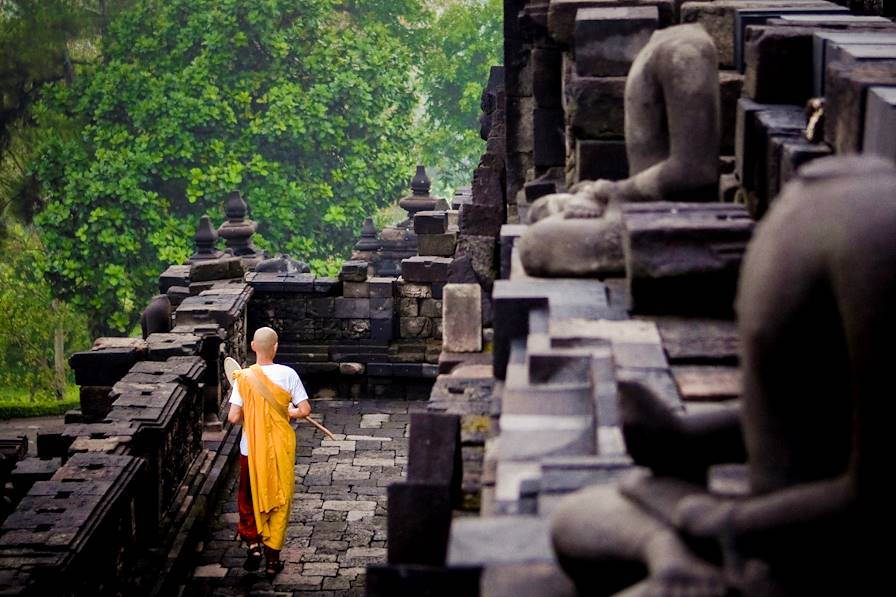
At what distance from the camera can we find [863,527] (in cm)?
256

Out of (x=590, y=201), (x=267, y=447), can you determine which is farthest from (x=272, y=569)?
(x=590, y=201)

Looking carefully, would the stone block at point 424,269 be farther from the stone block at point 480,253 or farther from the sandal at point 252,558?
the sandal at point 252,558

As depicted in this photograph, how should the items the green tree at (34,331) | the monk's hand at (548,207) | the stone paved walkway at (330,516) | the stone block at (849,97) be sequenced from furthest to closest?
the green tree at (34,331) → the stone paved walkway at (330,516) → the monk's hand at (548,207) → the stone block at (849,97)

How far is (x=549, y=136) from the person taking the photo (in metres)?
9.67

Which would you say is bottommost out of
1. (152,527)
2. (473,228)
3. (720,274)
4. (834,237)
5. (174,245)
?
(174,245)

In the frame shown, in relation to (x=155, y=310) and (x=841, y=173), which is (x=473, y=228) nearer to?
(x=155, y=310)

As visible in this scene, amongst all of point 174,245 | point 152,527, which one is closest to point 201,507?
point 152,527

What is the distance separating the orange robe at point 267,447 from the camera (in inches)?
374

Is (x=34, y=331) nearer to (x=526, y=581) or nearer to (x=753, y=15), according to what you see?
(x=753, y=15)

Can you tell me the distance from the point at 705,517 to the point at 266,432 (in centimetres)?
714

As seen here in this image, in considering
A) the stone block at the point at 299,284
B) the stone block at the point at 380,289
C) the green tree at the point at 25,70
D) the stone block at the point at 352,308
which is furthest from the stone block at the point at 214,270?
the green tree at the point at 25,70

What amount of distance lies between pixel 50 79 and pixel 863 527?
2882 centimetres

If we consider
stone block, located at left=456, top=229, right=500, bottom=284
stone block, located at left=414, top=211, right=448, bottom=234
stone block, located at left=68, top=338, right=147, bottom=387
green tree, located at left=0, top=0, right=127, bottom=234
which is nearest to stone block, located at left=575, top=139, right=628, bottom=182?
stone block, located at left=456, top=229, right=500, bottom=284

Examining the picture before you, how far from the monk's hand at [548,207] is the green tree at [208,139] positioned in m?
20.0
